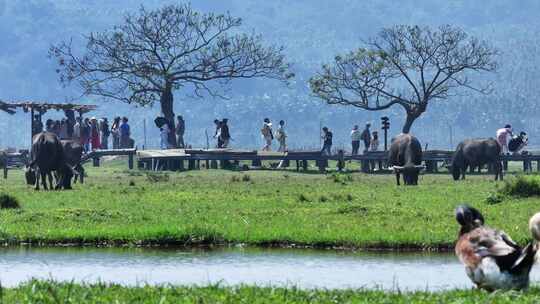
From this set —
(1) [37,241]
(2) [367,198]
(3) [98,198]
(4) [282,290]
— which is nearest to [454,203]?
(2) [367,198]

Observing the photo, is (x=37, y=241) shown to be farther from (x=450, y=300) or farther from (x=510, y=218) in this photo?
(x=450, y=300)

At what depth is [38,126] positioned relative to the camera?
69.8 metres

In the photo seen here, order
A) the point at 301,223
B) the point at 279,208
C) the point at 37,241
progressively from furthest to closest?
the point at 279,208 < the point at 301,223 < the point at 37,241

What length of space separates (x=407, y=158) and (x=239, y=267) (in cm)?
2637

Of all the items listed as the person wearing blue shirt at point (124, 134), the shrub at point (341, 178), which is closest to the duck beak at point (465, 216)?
the shrub at point (341, 178)

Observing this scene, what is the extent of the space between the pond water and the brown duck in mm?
2065

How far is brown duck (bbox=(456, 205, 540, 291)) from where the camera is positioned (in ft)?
53.3

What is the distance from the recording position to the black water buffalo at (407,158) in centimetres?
4694

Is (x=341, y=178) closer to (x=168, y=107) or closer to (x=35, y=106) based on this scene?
(x=35, y=106)

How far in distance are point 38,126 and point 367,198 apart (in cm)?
3553

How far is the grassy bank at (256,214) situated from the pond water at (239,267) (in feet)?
3.07

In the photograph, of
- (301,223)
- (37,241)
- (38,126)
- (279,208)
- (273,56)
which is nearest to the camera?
(37,241)

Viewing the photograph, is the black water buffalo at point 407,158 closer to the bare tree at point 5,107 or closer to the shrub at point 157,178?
the shrub at point 157,178

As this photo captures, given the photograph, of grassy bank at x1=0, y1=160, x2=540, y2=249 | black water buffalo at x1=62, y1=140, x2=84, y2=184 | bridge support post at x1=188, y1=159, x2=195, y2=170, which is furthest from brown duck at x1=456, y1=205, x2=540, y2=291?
bridge support post at x1=188, y1=159, x2=195, y2=170
